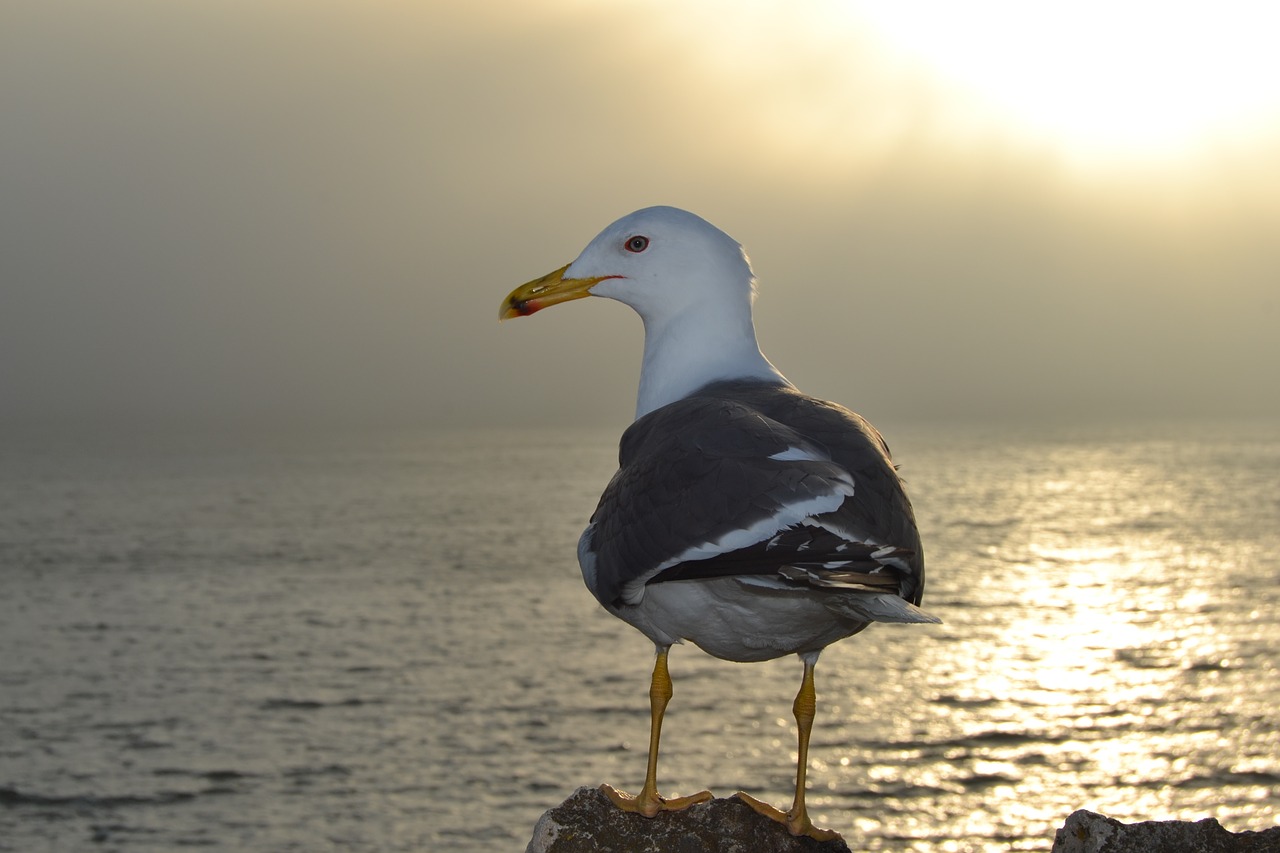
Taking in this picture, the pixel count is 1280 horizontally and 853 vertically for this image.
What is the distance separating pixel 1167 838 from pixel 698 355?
316cm

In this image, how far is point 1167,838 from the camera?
535 cm

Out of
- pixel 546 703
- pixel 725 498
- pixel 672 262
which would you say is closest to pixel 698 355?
pixel 672 262

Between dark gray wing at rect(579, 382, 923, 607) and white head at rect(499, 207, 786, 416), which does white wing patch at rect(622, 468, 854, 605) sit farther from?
white head at rect(499, 207, 786, 416)

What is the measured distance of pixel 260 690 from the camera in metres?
39.6

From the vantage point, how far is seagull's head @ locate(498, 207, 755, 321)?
675 centimetres

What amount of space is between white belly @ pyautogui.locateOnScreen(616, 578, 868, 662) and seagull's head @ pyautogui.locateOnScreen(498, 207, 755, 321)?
203 cm

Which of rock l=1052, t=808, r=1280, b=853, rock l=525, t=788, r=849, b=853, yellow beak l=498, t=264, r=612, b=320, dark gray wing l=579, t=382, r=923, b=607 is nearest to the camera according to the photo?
dark gray wing l=579, t=382, r=923, b=607

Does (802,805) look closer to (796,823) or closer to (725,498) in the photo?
(796,823)

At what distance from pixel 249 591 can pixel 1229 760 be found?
46204 mm

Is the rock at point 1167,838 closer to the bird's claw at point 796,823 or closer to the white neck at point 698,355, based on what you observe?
the bird's claw at point 796,823

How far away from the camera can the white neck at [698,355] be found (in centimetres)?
662

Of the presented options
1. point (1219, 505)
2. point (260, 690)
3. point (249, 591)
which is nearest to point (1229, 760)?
point (260, 690)

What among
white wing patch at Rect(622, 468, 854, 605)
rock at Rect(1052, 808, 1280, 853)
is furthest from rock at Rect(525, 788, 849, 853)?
white wing patch at Rect(622, 468, 854, 605)

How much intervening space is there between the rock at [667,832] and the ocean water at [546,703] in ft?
65.7
